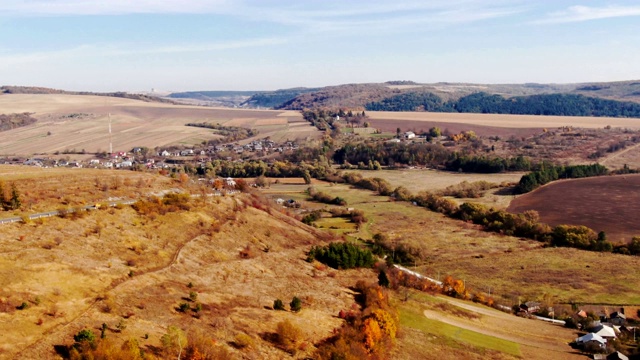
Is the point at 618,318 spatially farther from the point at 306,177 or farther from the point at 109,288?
the point at 306,177

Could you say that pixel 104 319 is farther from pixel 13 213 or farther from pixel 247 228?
pixel 247 228

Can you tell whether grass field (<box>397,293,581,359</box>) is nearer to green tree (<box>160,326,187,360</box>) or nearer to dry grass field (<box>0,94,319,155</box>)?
green tree (<box>160,326,187,360</box>)

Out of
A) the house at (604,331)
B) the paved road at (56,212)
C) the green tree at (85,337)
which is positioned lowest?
the house at (604,331)

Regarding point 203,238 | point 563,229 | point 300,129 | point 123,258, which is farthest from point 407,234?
point 300,129

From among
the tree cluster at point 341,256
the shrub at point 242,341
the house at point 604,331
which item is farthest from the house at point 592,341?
the shrub at point 242,341

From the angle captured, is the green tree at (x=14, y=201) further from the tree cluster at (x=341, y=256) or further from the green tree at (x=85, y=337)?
the tree cluster at (x=341, y=256)

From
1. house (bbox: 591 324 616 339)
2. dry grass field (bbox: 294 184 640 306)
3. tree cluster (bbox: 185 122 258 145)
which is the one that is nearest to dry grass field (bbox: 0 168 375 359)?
dry grass field (bbox: 294 184 640 306)
